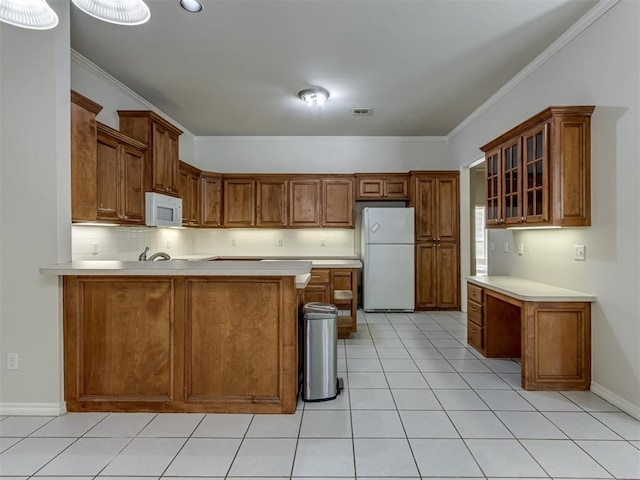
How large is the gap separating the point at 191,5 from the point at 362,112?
2593 millimetres

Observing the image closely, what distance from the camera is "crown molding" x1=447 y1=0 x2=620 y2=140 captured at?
251 centimetres

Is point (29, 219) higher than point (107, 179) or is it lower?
lower

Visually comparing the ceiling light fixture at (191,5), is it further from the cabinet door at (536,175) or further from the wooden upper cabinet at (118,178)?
the cabinet door at (536,175)

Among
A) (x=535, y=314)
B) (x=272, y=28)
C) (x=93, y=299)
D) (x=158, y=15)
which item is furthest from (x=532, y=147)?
(x=93, y=299)

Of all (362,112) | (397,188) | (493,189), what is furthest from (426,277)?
(362,112)

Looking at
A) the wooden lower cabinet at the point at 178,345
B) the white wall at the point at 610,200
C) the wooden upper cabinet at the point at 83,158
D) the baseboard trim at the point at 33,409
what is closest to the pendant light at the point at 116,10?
the wooden upper cabinet at the point at 83,158

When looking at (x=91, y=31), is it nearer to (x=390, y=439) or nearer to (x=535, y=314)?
(x=390, y=439)

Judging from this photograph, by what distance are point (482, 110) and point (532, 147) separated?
1.90 meters

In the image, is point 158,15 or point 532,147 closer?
point 158,15

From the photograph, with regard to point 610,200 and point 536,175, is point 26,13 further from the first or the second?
point 610,200

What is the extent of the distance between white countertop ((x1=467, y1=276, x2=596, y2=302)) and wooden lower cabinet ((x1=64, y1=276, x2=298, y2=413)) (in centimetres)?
180

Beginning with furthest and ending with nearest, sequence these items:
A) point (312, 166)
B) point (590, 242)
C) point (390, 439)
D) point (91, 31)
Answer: point (312, 166) < point (91, 31) < point (590, 242) < point (390, 439)

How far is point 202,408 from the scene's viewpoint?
93.4 inches

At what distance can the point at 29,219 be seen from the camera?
234 cm
